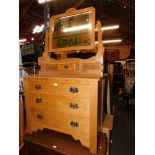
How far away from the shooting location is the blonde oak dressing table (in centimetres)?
109

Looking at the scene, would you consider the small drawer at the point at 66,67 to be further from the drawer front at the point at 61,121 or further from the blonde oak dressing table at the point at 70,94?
the drawer front at the point at 61,121

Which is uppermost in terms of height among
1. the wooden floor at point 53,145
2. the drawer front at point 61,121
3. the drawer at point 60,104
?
the drawer at point 60,104

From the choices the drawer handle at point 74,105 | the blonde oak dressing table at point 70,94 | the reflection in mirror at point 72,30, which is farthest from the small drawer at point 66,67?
the drawer handle at point 74,105

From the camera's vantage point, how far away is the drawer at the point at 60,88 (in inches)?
43.1

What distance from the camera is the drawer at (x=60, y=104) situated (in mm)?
1110

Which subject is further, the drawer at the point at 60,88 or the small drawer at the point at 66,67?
the small drawer at the point at 66,67

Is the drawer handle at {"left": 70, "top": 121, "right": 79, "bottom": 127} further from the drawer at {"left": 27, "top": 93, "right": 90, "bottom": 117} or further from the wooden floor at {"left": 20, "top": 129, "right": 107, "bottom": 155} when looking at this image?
the wooden floor at {"left": 20, "top": 129, "right": 107, "bottom": 155}

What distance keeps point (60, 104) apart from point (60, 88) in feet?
0.48

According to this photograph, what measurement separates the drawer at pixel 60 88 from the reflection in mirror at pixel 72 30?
491 mm

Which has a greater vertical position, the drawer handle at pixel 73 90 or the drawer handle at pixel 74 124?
the drawer handle at pixel 73 90

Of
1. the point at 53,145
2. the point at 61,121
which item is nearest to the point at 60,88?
the point at 61,121

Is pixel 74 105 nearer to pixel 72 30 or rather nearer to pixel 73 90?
pixel 73 90
